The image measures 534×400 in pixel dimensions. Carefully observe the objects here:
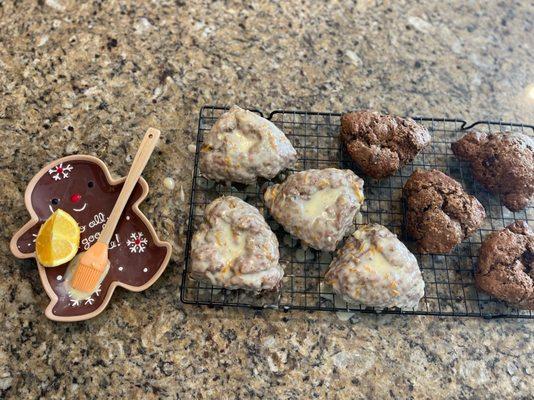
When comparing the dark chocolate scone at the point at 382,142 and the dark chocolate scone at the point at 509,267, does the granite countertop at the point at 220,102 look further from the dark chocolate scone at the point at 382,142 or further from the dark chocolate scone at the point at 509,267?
the dark chocolate scone at the point at 382,142

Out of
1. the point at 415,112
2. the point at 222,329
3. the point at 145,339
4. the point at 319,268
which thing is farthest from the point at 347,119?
the point at 145,339

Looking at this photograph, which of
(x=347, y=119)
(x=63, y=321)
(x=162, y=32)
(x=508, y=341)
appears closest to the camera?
(x=63, y=321)

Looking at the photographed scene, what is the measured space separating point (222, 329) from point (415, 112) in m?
1.12

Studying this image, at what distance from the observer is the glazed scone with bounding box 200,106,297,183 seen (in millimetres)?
1539

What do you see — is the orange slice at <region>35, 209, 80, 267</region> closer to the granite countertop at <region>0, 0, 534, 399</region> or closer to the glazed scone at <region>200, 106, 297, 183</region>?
the granite countertop at <region>0, 0, 534, 399</region>

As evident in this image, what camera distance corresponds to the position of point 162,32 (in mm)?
1966

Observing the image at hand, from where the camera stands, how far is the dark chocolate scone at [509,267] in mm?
1502

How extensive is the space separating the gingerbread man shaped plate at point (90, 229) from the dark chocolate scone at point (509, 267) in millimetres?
1014

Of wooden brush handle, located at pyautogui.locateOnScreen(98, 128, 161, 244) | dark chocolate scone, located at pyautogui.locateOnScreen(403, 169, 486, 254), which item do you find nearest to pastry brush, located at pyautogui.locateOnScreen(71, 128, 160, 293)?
wooden brush handle, located at pyautogui.locateOnScreen(98, 128, 161, 244)

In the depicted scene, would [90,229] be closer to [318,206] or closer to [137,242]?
[137,242]

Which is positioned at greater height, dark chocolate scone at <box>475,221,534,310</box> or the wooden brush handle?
the wooden brush handle

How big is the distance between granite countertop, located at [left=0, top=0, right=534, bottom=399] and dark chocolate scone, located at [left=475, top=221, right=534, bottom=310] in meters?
0.12

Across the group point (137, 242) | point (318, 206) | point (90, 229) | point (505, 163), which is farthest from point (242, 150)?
point (505, 163)

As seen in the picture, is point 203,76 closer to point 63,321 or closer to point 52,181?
point 52,181
